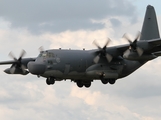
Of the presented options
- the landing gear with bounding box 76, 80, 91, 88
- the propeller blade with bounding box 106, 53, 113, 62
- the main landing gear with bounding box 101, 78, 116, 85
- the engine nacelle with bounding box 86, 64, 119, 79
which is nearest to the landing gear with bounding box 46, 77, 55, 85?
the engine nacelle with bounding box 86, 64, 119, 79

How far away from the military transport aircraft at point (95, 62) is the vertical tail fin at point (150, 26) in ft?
9.87

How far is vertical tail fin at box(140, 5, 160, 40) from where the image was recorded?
163ft

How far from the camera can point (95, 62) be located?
45.7 meters

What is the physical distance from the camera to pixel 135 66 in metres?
47.7

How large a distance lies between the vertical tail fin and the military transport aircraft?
9.87ft

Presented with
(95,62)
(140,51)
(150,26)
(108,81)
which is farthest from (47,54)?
(150,26)

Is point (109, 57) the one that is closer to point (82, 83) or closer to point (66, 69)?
point (66, 69)

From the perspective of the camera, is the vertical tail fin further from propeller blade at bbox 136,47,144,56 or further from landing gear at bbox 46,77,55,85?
landing gear at bbox 46,77,55,85

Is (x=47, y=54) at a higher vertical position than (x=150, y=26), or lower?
lower

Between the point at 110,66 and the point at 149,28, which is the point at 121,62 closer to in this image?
the point at 110,66

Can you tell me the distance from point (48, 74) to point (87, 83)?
5.37m

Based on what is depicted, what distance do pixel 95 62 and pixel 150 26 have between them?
295 inches

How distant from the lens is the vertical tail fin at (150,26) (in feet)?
163

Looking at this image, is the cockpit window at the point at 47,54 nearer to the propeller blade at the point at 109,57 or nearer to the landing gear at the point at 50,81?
the landing gear at the point at 50,81
